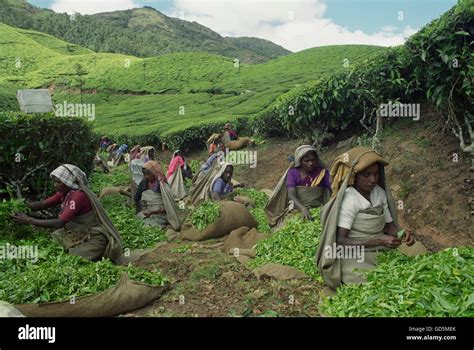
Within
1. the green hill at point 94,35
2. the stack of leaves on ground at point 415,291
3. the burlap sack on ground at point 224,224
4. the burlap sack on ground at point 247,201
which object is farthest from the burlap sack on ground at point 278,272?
the green hill at point 94,35

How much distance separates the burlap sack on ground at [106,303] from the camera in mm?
3244

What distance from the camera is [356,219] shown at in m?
3.57

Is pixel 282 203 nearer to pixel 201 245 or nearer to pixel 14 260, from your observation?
pixel 201 245

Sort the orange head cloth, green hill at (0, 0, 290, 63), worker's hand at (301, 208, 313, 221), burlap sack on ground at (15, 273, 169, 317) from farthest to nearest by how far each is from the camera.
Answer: green hill at (0, 0, 290, 63), worker's hand at (301, 208, 313, 221), the orange head cloth, burlap sack on ground at (15, 273, 169, 317)

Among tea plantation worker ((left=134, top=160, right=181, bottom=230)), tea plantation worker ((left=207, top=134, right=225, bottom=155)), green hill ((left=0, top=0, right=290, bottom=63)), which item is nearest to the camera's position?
tea plantation worker ((left=134, top=160, right=181, bottom=230))

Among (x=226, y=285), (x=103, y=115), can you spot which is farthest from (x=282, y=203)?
(x=103, y=115)

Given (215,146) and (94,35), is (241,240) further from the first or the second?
(94,35)

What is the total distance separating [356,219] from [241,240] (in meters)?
2.41

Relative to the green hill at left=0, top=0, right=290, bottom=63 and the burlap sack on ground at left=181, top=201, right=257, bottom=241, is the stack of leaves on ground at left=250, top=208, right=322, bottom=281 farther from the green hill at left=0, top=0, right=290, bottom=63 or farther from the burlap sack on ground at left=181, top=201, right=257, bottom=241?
the green hill at left=0, top=0, right=290, bottom=63

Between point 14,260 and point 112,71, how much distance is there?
3924cm

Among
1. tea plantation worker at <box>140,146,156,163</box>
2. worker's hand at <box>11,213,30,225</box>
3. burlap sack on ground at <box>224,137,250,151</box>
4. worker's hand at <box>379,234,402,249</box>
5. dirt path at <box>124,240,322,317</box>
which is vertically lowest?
dirt path at <box>124,240,322,317</box>

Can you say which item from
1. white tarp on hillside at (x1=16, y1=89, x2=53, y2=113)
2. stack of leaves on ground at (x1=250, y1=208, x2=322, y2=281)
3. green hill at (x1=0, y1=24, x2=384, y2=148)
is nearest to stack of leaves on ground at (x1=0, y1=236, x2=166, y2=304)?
stack of leaves on ground at (x1=250, y1=208, x2=322, y2=281)

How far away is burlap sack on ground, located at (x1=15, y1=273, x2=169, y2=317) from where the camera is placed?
324 cm

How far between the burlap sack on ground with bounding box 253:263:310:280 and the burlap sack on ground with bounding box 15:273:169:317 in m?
1.00
